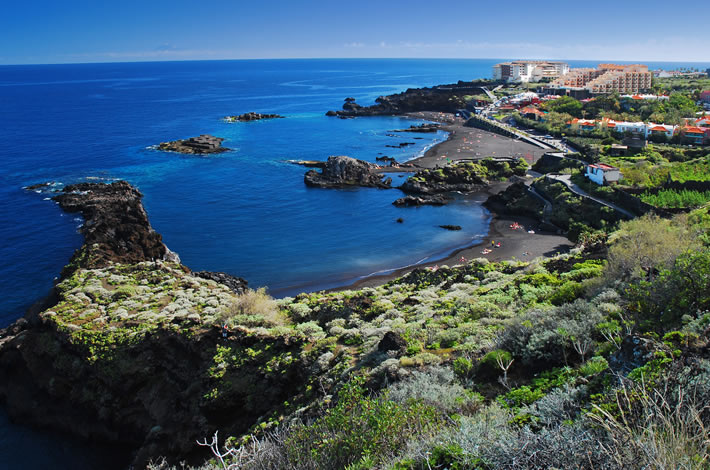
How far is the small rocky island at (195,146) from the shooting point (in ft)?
253

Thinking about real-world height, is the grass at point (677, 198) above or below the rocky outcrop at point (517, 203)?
above

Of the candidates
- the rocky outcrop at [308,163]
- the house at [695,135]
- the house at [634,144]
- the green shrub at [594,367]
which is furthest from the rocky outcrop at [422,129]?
the green shrub at [594,367]

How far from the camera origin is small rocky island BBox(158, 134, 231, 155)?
7712 centimetres

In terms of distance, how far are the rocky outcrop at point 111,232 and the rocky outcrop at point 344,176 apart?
71.3 feet

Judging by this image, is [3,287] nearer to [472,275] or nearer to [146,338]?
[146,338]

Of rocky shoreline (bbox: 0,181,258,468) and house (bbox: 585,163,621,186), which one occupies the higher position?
house (bbox: 585,163,621,186)

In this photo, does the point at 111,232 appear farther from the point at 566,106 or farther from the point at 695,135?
the point at 566,106

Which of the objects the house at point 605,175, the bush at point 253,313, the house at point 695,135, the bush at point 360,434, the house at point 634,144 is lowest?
the bush at point 253,313

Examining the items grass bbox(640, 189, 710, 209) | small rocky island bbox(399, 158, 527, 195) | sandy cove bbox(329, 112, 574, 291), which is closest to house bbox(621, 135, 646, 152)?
sandy cove bbox(329, 112, 574, 291)

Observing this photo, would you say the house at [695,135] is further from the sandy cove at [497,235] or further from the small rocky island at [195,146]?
the small rocky island at [195,146]

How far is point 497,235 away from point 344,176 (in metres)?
25.8

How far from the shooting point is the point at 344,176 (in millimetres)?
61219

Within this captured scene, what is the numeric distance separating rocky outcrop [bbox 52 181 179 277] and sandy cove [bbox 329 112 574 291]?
14.8m

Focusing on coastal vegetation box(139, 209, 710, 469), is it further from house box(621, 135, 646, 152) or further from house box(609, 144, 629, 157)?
house box(621, 135, 646, 152)
